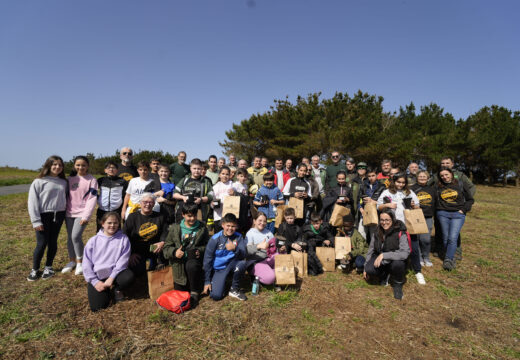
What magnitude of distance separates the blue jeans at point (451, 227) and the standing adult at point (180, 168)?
6675 millimetres

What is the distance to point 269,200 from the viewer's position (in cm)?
546

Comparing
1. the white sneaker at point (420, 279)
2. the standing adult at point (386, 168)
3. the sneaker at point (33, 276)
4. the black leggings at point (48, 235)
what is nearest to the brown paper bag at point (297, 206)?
the standing adult at point (386, 168)

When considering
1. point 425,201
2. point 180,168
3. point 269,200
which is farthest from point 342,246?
point 180,168

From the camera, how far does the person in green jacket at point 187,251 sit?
3.99 meters

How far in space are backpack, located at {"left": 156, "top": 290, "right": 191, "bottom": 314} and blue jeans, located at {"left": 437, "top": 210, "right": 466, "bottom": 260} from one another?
18.2ft

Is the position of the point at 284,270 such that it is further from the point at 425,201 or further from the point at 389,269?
the point at 425,201

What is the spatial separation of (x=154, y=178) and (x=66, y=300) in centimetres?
255

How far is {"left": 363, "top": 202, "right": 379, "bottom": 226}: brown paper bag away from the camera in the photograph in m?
4.99

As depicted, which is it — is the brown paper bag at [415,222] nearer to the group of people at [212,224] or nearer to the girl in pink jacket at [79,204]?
the group of people at [212,224]

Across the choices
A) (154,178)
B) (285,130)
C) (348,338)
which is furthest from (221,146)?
(348,338)

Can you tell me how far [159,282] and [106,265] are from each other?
0.82 m

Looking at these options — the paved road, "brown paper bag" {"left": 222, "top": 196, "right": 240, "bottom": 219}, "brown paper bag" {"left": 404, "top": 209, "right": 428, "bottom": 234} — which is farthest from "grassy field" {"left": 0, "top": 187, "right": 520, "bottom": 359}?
the paved road

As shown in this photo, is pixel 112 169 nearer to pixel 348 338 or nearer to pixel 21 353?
pixel 21 353

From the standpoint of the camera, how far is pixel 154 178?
17.6 feet
